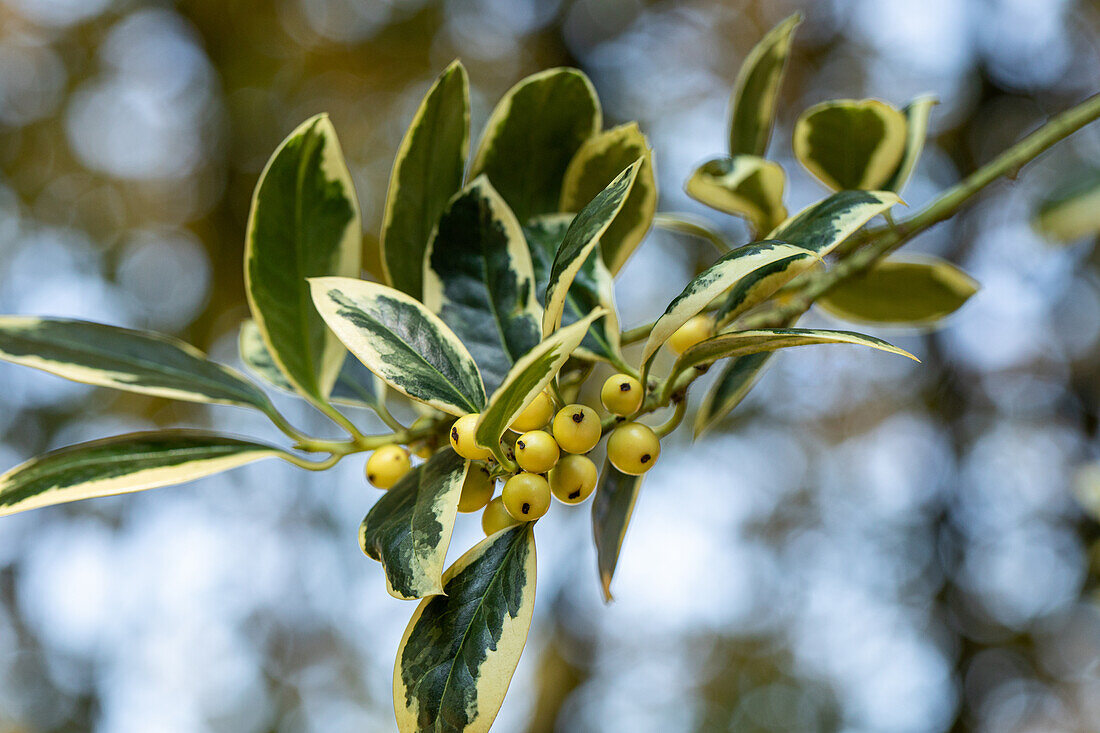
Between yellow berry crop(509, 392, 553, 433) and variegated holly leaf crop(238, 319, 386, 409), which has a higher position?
yellow berry crop(509, 392, 553, 433)

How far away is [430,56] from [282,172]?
7.56ft

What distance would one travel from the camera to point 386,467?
0.42 m

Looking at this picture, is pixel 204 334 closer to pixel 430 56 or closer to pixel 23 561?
pixel 23 561

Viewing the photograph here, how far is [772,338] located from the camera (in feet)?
1.01

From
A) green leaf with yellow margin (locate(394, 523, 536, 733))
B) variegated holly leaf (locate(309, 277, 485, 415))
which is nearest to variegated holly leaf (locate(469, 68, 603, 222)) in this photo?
variegated holly leaf (locate(309, 277, 485, 415))

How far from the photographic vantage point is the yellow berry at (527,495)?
0.33 m

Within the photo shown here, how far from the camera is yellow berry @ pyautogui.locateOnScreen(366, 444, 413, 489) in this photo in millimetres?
417

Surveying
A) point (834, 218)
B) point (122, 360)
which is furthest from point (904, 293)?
point (122, 360)

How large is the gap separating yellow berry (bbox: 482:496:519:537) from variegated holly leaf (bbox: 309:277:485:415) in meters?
0.05

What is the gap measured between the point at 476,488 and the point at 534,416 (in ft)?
0.16

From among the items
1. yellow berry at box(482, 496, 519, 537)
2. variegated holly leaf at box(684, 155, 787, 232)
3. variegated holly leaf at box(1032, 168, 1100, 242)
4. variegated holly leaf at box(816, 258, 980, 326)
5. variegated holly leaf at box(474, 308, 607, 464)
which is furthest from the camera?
variegated holly leaf at box(1032, 168, 1100, 242)

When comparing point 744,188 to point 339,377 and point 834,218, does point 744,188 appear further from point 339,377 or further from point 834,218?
point 339,377

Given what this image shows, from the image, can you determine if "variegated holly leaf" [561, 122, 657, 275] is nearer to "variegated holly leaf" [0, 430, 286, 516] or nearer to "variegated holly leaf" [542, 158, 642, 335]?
"variegated holly leaf" [542, 158, 642, 335]

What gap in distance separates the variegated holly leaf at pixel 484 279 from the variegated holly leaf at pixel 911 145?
1.05 feet
